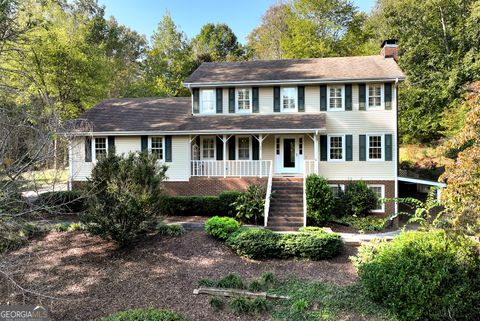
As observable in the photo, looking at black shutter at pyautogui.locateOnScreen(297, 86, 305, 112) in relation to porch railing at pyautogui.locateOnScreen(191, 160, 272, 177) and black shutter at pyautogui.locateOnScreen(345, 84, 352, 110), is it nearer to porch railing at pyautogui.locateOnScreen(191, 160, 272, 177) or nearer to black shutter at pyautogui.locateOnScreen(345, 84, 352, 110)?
black shutter at pyautogui.locateOnScreen(345, 84, 352, 110)

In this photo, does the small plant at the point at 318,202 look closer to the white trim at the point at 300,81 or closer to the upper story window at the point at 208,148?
the white trim at the point at 300,81

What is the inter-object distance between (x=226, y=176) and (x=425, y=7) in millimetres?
23658

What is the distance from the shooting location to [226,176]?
1498 cm

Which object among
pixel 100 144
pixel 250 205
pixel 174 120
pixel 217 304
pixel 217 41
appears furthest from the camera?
pixel 217 41

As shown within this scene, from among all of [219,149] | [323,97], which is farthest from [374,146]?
[219,149]

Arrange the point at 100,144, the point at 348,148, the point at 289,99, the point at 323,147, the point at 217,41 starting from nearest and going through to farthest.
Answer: the point at 348,148
the point at 323,147
the point at 289,99
the point at 100,144
the point at 217,41

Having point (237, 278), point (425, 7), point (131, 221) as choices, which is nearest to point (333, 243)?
point (237, 278)

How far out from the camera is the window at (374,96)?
50.0ft

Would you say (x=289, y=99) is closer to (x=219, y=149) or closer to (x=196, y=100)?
(x=219, y=149)

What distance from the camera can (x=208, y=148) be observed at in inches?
659

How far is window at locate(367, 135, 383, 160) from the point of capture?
15094mm

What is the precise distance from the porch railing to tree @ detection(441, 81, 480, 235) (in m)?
9.09

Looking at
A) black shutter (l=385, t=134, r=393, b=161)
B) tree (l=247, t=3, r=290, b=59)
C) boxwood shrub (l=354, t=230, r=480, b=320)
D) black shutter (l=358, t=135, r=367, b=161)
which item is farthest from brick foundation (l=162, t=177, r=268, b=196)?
tree (l=247, t=3, r=290, b=59)

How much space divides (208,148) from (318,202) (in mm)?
7152
